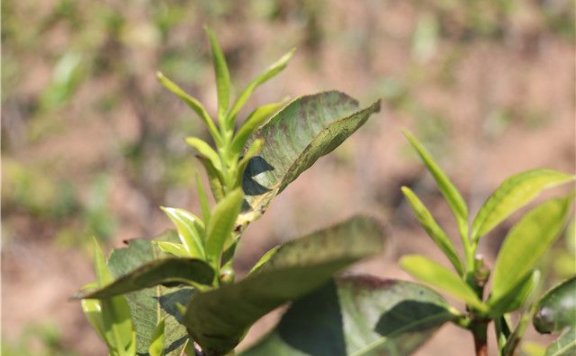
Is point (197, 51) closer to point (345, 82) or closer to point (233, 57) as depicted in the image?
point (233, 57)

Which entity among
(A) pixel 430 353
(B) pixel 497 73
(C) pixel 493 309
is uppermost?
(C) pixel 493 309

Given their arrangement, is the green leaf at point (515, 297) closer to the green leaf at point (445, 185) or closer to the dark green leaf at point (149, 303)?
the green leaf at point (445, 185)

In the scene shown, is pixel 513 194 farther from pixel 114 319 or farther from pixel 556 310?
pixel 114 319

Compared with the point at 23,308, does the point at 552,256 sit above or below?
below

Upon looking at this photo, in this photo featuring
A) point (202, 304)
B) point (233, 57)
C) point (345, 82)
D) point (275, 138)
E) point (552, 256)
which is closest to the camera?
point (202, 304)

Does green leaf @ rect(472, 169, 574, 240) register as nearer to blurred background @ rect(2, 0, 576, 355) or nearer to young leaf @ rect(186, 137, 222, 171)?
young leaf @ rect(186, 137, 222, 171)

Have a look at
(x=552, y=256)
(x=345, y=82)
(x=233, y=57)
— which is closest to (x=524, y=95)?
(x=345, y=82)
